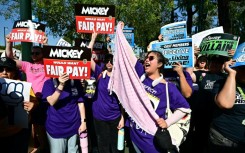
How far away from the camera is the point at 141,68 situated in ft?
12.4

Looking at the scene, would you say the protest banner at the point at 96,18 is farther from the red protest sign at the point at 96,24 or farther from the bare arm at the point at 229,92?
the bare arm at the point at 229,92

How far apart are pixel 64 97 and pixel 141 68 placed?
1.13 meters

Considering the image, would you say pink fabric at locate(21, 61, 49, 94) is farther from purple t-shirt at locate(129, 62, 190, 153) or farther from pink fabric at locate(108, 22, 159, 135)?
purple t-shirt at locate(129, 62, 190, 153)

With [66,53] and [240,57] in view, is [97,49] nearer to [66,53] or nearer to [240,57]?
[66,53]

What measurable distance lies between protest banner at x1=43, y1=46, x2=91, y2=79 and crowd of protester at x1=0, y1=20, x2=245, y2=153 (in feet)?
0.42

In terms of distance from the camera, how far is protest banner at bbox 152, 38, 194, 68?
13.4ft

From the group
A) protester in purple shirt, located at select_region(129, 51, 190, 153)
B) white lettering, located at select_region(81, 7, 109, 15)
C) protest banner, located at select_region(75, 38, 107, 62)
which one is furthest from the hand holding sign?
protest banner, located at select_region(75, 38, 107, 62)

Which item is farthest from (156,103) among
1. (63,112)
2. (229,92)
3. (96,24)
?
(96,24)

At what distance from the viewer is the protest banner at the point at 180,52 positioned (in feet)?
13.4

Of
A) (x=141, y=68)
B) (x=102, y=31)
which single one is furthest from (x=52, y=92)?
(x=102, y=31)

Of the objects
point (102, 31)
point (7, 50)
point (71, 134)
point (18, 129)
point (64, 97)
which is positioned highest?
point (102, 31)

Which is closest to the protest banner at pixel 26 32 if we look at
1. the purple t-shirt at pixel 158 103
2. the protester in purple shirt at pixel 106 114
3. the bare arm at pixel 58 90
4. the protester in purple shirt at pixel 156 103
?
the protester in purple shirt at pixel 106 114

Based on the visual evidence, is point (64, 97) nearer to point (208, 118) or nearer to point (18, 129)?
→ point (18, 129)

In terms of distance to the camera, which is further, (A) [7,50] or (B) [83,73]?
(A) [7,50]
